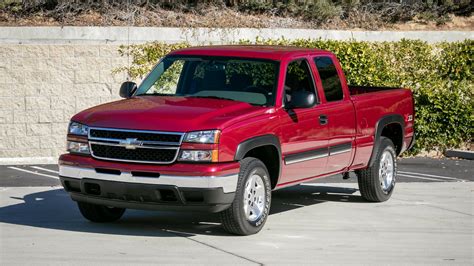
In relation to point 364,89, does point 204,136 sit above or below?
above

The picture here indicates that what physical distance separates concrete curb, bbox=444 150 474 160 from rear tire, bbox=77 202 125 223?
28.3 ft

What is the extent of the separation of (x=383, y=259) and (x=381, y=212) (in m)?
2.84

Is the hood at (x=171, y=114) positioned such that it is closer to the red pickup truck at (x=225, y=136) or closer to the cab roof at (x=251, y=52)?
the red pickup truck at (x=225, y=136)

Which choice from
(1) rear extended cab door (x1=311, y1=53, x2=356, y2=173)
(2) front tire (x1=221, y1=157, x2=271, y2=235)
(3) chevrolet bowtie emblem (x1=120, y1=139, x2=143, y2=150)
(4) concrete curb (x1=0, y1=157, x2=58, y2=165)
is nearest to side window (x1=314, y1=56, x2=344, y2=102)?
(1) rear extended cab door (x1=311, y1=53, x2=356, y2=173)

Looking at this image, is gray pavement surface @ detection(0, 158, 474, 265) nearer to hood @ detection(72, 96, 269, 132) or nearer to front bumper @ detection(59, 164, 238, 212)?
front bumper @ detection(59, 164, 238, 212)

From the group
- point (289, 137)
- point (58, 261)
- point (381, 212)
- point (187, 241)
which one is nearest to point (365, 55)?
point (381, 212)

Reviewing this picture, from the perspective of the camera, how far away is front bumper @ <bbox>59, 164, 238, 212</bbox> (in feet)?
29.7

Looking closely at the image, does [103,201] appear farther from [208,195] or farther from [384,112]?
[384,112]

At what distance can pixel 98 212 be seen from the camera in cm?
1023

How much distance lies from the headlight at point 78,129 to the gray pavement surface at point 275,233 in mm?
966

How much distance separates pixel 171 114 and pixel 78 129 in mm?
1027

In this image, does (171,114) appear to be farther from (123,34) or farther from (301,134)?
(123,34)

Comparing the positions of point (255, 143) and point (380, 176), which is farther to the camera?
point (380, 176)

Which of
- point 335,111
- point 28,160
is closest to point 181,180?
point 335,111
